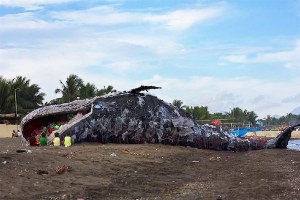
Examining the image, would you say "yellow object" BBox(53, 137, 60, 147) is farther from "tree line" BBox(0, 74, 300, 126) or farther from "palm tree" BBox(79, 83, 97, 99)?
"palm tree" BBox(79, 83, 97, 99)

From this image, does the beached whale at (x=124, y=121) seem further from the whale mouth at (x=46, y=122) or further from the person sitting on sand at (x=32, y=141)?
the person sitting on sand at (x=32, y=141)

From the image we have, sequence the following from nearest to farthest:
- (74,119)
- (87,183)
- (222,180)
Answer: (87,183) < (222,180) < (74,119)

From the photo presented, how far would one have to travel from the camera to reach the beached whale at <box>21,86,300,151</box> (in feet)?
Answer: 69.9

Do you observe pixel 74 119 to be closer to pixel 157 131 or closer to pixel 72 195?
pixel 157 131

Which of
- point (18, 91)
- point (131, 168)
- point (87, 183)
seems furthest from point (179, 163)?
point (18, 91)

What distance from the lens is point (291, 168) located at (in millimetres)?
14742

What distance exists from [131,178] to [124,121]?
9963mm

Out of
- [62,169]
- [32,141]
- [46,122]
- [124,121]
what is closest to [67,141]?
[32,141]

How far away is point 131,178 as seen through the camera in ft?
39.7

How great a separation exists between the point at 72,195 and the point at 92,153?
19.7 ft

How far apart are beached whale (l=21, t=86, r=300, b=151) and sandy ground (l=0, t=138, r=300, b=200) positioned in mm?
4843

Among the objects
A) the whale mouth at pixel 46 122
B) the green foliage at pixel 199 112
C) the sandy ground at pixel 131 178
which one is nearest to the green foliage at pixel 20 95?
the green foliage at pixel 199 112

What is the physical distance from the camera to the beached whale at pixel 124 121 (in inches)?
839

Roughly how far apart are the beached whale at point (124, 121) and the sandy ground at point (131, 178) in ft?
15.9
